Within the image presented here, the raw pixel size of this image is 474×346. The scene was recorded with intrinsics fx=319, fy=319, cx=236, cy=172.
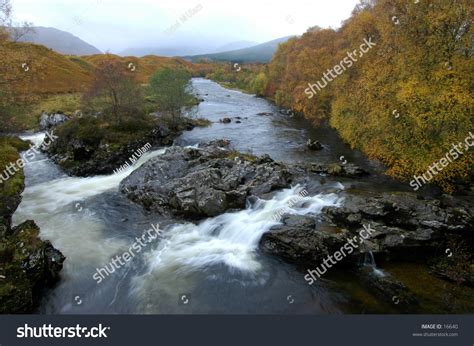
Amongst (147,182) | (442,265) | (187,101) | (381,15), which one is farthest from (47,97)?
(442,265)

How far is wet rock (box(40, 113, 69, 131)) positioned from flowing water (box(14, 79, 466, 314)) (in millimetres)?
22283

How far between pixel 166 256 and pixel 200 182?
7.13 m

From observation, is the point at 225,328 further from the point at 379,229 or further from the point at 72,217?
the point at 72,217

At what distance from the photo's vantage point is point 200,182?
944 inches

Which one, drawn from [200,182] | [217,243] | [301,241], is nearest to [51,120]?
[200,182]

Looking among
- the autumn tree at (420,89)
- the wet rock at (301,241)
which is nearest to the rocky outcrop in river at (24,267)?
the wet rock at (301,241)

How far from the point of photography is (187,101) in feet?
159

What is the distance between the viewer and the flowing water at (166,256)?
14570 millimetres

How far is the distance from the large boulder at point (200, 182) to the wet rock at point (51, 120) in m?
30.1

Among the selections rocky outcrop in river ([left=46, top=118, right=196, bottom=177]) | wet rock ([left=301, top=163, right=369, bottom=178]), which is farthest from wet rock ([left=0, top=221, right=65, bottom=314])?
wet rock ([left=301, top=163, right=369, bottom=178])

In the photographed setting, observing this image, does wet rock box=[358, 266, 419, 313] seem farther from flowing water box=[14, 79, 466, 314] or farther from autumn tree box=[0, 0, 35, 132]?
autumn tree box=[0, 0, 35, 132]

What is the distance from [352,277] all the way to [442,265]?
439cm

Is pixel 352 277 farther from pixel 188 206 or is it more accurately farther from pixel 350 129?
pixel 350 129

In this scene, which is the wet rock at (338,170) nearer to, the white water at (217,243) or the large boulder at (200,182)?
the large boulder at (200,182)
